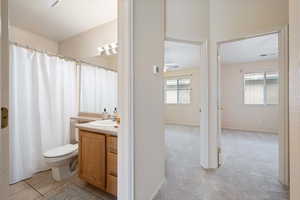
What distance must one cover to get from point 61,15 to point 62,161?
7.47 feet

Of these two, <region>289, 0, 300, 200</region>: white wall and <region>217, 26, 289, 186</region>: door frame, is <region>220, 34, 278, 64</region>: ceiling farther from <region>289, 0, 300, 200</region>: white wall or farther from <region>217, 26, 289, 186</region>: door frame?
<region>289, 0, 300, 200</region>: white wall

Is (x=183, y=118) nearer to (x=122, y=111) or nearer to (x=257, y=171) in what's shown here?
(x=257, y=171)

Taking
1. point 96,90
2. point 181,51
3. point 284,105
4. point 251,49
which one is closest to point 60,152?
point 96,90

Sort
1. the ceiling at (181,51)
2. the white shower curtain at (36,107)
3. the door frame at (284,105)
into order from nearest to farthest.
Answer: the door frame at (284,105) < the white shower curtain at (36,107) < the ceiling at (181,51)

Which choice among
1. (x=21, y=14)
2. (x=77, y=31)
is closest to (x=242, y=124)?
(x=77, y=31)

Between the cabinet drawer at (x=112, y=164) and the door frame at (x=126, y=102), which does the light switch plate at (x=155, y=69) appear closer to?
the door frame at (x=126, y=102)

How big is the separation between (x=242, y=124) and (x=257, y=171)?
11.3 feet

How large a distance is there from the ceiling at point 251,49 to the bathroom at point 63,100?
2.91m

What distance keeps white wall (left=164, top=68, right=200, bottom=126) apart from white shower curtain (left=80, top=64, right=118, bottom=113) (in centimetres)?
417

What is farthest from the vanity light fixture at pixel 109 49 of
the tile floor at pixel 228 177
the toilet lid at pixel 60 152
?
the tile floor at pixel 228 177

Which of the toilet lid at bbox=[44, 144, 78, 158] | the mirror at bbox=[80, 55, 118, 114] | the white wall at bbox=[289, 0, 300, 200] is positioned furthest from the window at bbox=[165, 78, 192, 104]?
the white wall at bbox=[289, 0, 300, 200]

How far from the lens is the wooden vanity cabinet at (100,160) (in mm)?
1506

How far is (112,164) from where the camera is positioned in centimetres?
151

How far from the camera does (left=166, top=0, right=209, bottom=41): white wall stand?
2070 mm
